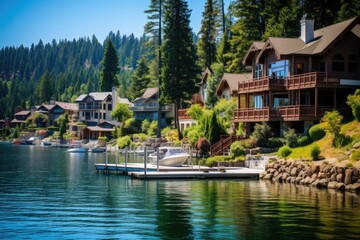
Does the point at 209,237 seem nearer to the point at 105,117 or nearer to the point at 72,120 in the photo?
the point at 105,117

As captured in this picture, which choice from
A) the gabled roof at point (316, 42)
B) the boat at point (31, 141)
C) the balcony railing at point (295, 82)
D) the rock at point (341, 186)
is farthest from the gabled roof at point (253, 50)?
the boat at point (31, 141)

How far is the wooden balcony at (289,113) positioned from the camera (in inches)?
1924

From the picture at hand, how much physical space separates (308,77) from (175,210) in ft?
90.1

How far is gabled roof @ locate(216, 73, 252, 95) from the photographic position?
235 ft

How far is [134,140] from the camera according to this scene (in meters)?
94.9

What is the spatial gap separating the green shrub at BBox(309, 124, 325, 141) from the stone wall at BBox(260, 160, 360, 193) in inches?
215

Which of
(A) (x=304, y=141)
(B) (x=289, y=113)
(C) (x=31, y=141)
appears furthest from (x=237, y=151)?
(C) (x=31, y=141)

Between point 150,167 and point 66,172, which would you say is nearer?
point 150,167

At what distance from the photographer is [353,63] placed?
171ft

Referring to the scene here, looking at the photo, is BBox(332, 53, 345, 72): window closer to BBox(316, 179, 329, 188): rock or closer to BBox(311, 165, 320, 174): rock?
BBox(311, 165, 320, 174): rock

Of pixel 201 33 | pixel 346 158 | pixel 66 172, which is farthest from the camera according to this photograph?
pixel 201 33

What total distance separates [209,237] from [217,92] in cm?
5683

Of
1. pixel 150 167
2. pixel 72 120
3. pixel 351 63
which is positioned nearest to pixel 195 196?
pixel 150 167

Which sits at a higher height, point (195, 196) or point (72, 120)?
point (72, 120)
